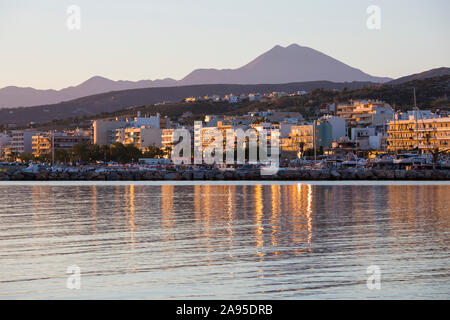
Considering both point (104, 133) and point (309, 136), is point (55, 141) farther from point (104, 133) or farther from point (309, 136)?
point (309, 136)

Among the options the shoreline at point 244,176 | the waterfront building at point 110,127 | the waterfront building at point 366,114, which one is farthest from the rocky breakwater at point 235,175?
the waterfront building at point 110,127

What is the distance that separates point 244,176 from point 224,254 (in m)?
78.6

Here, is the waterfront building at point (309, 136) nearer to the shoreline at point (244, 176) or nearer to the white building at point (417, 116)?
the white building at point (417, 116)

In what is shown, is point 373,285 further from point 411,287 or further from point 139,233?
point 139,233

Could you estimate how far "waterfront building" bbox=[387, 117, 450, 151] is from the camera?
119438 millimetres

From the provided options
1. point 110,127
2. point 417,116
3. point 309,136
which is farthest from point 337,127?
point 110,127

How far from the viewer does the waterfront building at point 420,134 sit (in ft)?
392

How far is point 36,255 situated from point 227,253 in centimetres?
489

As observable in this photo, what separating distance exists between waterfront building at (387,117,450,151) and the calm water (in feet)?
300

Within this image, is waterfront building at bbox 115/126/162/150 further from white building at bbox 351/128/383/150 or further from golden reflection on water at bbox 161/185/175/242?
golden reflection on water at bbox 161/185/175/242

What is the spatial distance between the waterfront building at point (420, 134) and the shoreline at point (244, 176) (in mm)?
22488

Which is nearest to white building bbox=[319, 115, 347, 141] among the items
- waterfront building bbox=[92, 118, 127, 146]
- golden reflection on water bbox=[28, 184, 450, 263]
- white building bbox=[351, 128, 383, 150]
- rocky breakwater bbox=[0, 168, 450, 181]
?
white building bbox=[351, 128, 383, 150]

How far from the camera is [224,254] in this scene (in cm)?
1869
